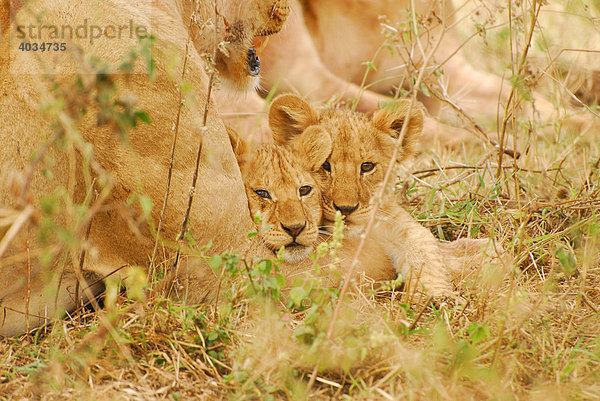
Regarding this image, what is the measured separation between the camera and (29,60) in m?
1.72

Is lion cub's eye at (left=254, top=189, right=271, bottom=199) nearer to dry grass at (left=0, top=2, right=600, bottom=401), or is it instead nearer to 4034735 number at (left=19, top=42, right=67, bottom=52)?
dry grass at (left=0, top=2, right=600, bottom=401)

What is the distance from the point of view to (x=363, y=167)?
2.47 meters

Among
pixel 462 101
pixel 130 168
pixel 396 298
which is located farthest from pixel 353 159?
pixel 462 101

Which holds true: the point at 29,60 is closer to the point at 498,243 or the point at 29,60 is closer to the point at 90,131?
the point at 90,131

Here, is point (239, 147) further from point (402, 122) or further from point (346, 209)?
point (402, 122)

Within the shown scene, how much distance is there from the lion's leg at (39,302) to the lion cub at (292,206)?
57 centimetres

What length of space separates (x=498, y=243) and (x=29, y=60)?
5.30 feet

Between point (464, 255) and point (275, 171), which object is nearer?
point (275, 171)

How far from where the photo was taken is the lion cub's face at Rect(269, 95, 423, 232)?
2348 mm

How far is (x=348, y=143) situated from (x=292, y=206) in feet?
1.36

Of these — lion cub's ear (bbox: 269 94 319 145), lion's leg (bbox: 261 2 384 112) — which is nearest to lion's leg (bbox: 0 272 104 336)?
lion cub's ear (bbox: 269 94 319 145)

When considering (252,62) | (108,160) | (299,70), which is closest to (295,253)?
(108,160)

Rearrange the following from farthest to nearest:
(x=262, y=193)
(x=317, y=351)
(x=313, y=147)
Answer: (x=313, y=147)
(x=262, y=193)
(x=317, y=351)

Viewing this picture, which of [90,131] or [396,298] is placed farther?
[396,298]
